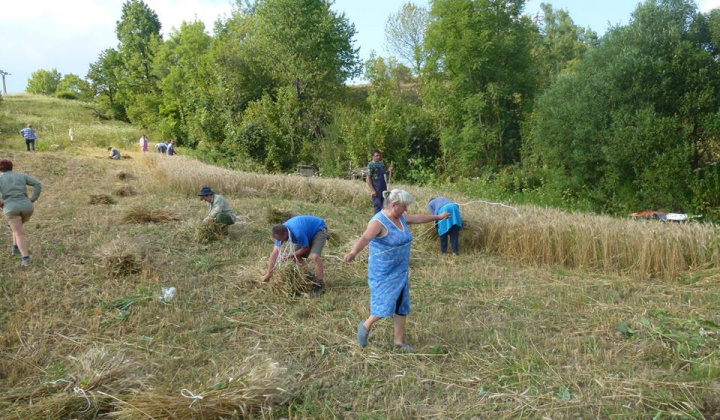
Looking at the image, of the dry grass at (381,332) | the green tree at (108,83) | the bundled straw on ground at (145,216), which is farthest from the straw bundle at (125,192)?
the green tree at (108,83)

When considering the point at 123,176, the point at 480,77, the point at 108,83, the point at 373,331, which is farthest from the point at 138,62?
the point at 373,331

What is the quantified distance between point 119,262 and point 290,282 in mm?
2682

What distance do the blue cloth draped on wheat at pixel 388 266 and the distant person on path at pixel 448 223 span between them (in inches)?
145

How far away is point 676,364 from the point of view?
4.34m

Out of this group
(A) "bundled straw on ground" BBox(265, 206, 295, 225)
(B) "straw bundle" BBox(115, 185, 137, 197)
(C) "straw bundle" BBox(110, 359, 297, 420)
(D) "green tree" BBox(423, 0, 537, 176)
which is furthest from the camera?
(D) "green tree" BBox(423, 0, 537, 176)

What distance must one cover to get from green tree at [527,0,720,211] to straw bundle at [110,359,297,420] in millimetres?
13414

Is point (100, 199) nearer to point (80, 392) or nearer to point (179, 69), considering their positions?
point (80, 392)

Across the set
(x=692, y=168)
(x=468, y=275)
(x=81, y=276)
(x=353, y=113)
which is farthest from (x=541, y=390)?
(x=353, y=113)

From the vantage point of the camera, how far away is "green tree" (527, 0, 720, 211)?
14.0m

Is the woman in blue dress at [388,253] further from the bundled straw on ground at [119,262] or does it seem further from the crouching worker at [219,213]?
the crouching worker at [219,213]

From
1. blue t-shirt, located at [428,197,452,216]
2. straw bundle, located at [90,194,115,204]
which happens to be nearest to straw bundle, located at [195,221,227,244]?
blue t-shirt, located at [428,197,452,216]

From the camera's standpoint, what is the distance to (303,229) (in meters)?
6.52

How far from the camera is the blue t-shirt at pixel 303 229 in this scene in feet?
21.2

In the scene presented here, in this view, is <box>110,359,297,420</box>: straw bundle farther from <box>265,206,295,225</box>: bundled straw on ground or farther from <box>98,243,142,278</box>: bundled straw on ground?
<box>265,206,295,225</box>: bundled straw on ground
